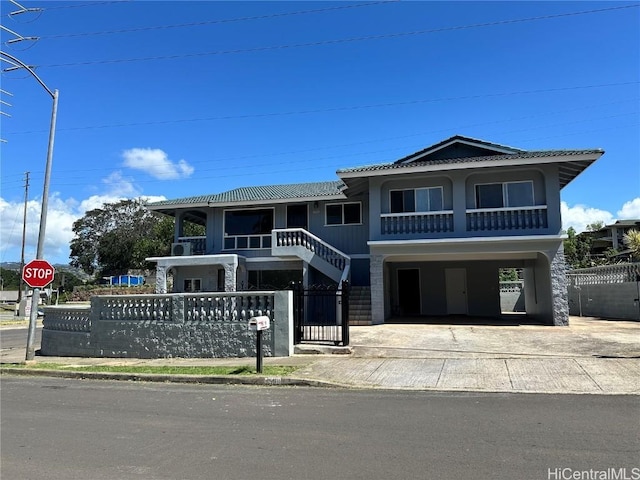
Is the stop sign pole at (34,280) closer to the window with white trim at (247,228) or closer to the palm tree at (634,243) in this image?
the window with white trim at (247,228)

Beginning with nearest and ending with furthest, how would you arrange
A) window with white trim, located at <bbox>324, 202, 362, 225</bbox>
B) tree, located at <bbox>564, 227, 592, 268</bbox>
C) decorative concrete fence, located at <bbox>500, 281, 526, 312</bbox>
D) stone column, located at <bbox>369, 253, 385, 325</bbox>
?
stone column, located at <bbox>369, 253, 385, 325</bbox> < window with white trim, located at <bbox>324, 202, 362, 225</bbox> < decorative concrete fence, located at <bbox>500, 281, 526, 312</bbox> < tree, located at <bbox>564, 227, 592, 268</bbox>

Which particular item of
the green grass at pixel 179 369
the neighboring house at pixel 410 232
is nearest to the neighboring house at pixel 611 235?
the neighboring house at pixel 410 232

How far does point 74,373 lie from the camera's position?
1146cm

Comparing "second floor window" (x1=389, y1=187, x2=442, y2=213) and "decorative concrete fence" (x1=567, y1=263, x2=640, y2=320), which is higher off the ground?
"second floor window" (x1=389, y1=187, x2=442, y2=213)

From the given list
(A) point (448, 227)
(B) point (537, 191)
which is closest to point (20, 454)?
(A) point (448, 227)

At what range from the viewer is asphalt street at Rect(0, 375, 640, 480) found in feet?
15.7

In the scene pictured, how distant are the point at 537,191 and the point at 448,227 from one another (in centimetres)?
358

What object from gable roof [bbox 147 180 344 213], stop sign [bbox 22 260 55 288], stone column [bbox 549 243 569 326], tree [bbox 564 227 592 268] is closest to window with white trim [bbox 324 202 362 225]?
gable roof [bbox 147 180 344 213]

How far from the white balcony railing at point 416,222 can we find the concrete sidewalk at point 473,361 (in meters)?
4.44

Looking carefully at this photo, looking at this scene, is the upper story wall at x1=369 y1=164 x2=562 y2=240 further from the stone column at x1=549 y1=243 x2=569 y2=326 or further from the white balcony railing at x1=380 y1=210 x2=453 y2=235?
the stone column at x1=549 y1=243 x2=569 y2=326

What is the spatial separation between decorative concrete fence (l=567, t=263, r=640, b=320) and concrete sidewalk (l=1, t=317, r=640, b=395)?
129 inches

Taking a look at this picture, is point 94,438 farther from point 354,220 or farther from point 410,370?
point 354,220

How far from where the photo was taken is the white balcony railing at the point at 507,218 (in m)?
18.1

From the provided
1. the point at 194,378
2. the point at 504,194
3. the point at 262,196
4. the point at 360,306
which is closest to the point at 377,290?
the point at 360,306
